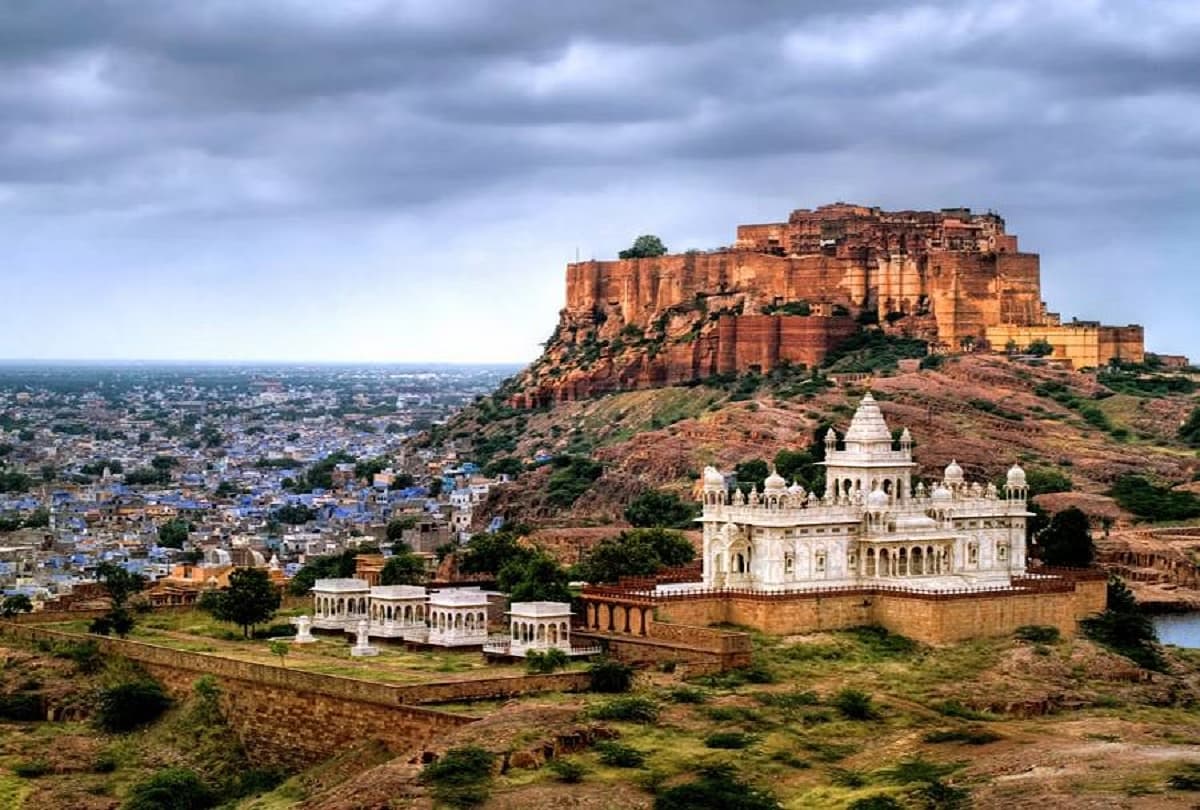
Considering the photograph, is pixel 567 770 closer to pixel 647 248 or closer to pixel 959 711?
pixel 959 711

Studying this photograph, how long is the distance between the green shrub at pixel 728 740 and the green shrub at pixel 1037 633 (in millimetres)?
12753

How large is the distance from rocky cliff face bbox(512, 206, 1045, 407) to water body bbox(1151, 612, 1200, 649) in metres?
29.2

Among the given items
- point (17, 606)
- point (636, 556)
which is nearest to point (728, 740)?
point (636, 556)

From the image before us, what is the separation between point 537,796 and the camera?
47.2m

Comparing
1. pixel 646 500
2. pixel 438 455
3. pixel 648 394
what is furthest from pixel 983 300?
pixel 438 455

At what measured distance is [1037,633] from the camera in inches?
2440

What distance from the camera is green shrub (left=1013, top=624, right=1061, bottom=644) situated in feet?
202

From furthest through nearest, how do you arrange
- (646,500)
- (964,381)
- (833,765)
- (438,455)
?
(438,455) < (964,381) < (646,500) < (833,765)

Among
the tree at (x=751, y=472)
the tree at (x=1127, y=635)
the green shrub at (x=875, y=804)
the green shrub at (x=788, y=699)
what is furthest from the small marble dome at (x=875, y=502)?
the tree at (x=751, y=472)

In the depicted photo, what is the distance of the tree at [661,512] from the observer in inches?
3607

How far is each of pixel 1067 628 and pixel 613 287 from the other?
70.5m

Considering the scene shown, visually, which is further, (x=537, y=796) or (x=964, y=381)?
(x=964, y=381)

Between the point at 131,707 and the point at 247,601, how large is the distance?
6.57 m

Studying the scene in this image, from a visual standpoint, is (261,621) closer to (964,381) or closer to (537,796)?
(537,796)
